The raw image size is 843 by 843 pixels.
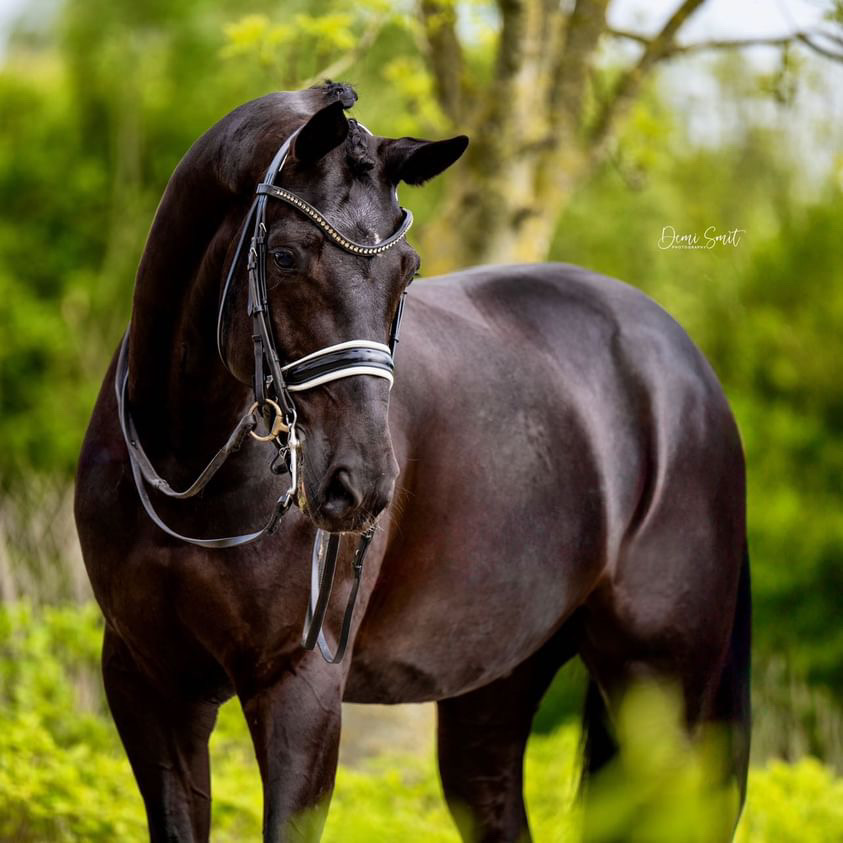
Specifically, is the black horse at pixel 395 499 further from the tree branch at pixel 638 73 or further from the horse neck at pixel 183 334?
the tree branch at pixel 638 73

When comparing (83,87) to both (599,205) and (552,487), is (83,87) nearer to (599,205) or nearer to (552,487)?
(599,205)

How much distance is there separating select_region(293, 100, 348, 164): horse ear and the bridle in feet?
0.12

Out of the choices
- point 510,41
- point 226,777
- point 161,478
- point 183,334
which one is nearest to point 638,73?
point 510,41

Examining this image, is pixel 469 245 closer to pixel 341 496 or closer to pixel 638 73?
pixel 638 73

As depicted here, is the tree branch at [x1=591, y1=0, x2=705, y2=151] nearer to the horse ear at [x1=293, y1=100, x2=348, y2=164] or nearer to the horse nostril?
the horse ear at [x1=293, y1=100, x2=348, y2=164]

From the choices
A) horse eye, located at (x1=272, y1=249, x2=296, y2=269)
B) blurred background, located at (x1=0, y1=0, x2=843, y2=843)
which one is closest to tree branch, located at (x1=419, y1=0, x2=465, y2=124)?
blurred background, located at (x1=0, y1=0, x2=843, y2=843)

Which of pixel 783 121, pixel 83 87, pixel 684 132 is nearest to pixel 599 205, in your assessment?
pixel 684 132

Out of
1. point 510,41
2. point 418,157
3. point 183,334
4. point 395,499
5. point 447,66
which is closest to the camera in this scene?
point 418,157

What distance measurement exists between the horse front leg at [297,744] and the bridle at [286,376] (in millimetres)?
73

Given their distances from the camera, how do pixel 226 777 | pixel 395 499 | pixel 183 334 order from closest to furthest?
pixel 183 334 < pixel 395 499 < pixel 226 777

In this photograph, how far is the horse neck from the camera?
2.45m

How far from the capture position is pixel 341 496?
2.02 meters

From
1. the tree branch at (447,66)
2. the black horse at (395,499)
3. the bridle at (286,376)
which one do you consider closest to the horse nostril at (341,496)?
the black horse at (395,499)

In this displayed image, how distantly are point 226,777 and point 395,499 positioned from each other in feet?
9.67
